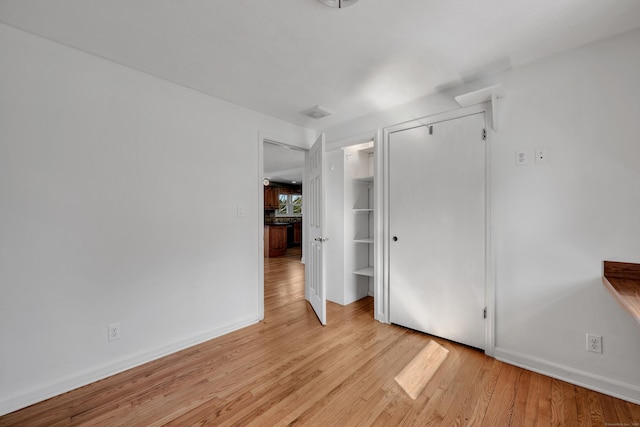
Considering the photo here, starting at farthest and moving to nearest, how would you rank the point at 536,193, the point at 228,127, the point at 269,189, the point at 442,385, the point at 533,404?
the point at 269,189 < the point at 228,127 < the point at 536,193 < the point at 442,385 < the point at 533,404

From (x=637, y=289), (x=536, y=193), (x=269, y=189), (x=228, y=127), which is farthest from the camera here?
(x=269, y=189)

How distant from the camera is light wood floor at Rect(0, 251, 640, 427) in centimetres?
159

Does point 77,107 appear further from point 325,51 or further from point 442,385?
point 442,385

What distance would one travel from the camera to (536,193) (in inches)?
80.2

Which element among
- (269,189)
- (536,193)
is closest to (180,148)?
(536,193)

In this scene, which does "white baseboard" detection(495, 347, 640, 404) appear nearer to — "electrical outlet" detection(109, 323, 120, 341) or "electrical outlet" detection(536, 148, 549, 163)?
"electrical outlet" detection(536, 148, 549, 163)

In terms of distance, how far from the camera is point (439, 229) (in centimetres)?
256

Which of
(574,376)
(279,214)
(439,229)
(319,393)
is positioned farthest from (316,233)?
(279,214)

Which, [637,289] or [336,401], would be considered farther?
[336,401]

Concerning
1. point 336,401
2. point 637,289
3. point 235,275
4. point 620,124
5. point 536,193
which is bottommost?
point 336,401

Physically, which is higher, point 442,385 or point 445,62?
point 445,62

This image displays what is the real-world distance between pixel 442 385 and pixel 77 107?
3.20 meters

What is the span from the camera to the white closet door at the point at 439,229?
234 centimetres

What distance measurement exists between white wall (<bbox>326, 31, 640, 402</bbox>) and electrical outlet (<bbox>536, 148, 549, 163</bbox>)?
35mm
